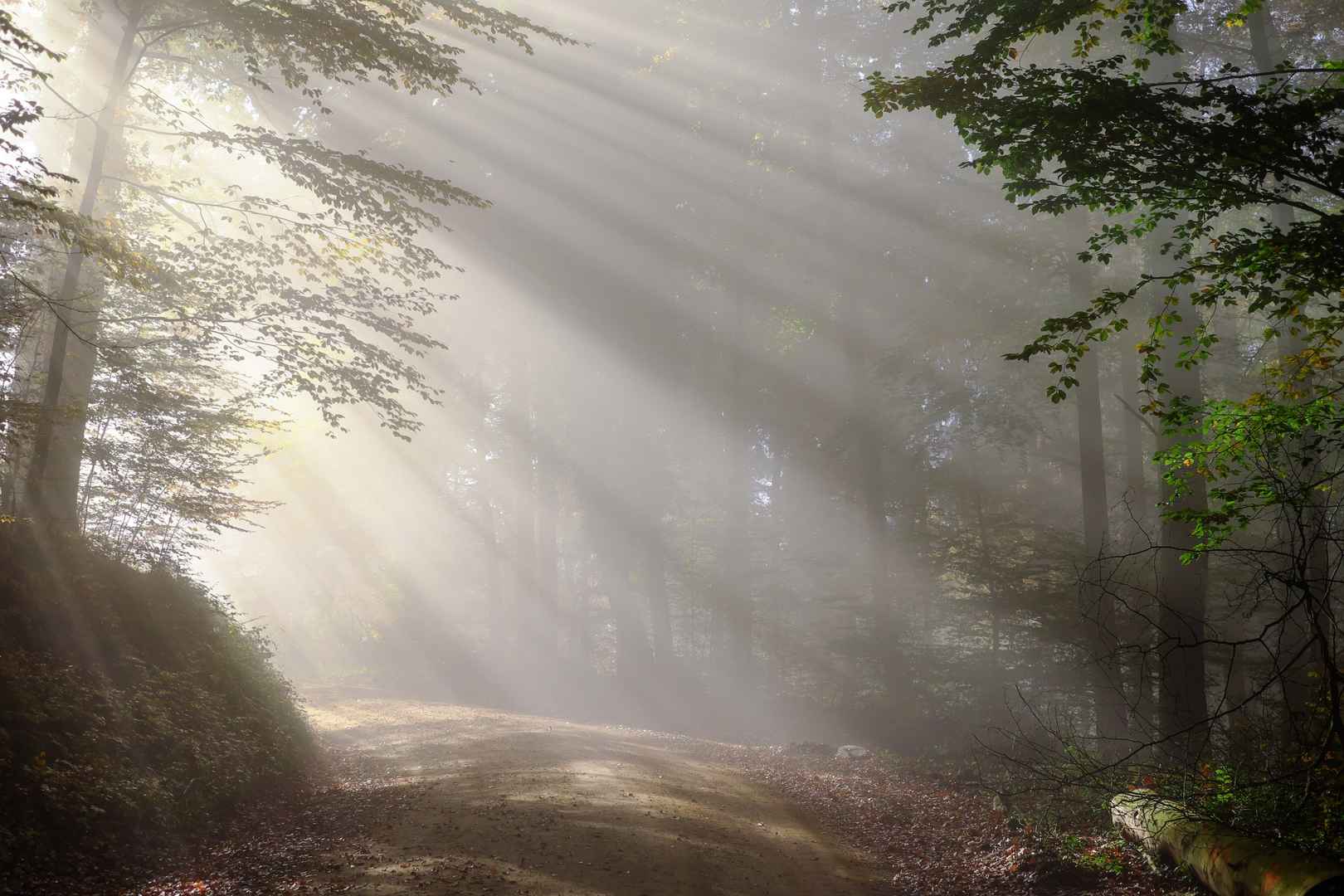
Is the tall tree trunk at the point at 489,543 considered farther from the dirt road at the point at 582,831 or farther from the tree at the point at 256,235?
the dirt road at the point at 582,831

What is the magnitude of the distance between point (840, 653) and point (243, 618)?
28.9m

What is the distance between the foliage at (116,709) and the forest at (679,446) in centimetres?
6

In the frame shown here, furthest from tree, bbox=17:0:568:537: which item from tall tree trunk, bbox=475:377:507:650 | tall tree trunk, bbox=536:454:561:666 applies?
tall tree trunk, bbox=475:377:507:650

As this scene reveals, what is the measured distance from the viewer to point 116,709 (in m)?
8.35

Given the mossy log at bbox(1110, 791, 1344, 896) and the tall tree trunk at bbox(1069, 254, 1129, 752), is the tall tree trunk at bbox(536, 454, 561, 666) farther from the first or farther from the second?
the mossy log at bbox(1110, 791, 1344, 896)

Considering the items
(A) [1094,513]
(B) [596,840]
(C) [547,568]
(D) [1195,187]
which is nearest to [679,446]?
(C) [547,568]

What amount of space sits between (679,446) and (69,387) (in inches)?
778

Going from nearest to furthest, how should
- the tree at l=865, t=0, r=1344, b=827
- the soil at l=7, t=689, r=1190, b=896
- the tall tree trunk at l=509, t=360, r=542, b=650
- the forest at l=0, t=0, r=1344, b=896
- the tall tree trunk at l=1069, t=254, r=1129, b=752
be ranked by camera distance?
the tree at l=865, t=0, r=1344, b=827 → the soil at l=7, t=689, r=1190, b=896 → the forest at l=0, t=0, r=1344, b=896 → the tall tree trunk at l=1069, t=254, r=1129, b=752 → the tall tree trunk at l=509, t=360, r=542, b=650

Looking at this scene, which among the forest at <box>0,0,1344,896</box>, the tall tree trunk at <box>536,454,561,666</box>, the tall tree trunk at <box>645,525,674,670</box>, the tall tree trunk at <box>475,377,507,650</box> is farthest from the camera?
the tall tree trunk at <box>475,377,507,650</box>

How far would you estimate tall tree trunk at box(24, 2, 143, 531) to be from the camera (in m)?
9.98

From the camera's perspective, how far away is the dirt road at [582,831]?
728cm

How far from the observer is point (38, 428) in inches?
374

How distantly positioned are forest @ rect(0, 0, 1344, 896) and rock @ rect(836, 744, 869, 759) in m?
0.39

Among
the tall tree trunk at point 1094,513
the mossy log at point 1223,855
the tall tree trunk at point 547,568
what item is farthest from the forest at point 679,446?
the tall tree trunk at point 547,568
